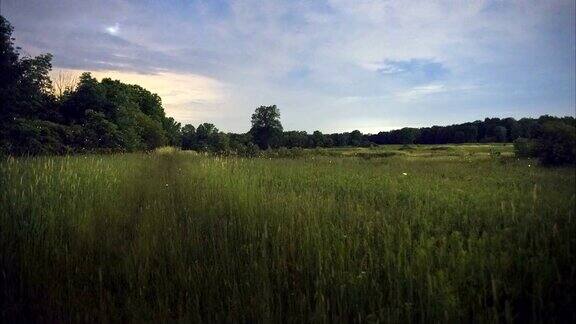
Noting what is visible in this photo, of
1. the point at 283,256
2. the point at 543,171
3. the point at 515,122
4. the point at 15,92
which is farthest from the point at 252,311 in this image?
the point at 15,92

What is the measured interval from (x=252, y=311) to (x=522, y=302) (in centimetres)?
204

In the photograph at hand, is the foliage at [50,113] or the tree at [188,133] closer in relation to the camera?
the foliage at [50,113]

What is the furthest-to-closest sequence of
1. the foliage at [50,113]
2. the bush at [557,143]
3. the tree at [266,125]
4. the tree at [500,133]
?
1. the tree at [266,125]
2. the foliage at [50,113]
3. the tree at [500,133]
4. the bush at [557,143]

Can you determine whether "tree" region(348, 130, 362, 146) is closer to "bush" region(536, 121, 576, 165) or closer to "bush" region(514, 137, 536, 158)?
"bush" region(514, 137, 536, 158)

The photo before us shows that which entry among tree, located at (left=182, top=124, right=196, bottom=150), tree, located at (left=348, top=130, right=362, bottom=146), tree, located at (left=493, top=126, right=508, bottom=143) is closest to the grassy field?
tree, located at (left=493, top=126, right=508, bottom=143)

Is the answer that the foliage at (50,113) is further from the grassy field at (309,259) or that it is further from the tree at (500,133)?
the tree at (500,133)

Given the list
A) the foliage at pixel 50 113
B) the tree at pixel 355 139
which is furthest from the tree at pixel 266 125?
the foliage at pixel 50 113

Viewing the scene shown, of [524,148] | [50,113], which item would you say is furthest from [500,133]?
[50,113]

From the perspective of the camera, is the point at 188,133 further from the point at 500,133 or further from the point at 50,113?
the point at 500,133

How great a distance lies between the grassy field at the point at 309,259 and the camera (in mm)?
2605

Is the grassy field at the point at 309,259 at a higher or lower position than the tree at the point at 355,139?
lower

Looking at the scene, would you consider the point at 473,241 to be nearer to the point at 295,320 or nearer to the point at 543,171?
the point at 543,171

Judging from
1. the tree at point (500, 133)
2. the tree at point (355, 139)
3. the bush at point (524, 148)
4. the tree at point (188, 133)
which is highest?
the tree at point (188, 133)

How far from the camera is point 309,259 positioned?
3654mm
